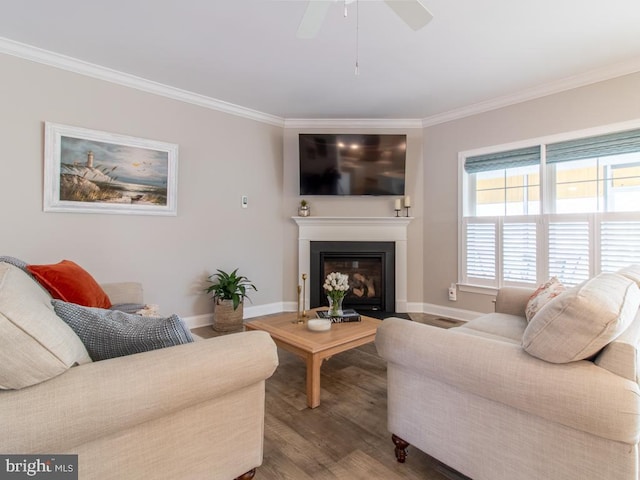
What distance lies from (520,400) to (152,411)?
1.20m

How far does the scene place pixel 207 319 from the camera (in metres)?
3.82

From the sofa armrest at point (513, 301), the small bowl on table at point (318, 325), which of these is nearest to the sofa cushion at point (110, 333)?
the small bowl on table at point (318, 325)

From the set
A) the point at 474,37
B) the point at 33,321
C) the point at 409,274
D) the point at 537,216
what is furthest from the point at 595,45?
the point at 33,321

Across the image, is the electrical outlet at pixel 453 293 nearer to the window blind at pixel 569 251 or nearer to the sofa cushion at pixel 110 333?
the window blind at pixel 569 251

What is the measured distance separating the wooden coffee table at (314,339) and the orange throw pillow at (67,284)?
3.46ft

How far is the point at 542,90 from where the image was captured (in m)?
3.38

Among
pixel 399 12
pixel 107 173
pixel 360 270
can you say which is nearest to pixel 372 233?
pixel 360 270

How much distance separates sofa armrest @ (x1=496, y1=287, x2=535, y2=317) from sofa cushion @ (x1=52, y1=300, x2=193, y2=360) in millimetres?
2386

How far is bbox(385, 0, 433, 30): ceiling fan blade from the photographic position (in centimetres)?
162

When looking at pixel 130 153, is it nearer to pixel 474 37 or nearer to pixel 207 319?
pixel 207 319

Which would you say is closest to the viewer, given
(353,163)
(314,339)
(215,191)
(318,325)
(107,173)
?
(314,339)

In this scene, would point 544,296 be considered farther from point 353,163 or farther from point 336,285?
point 353,163

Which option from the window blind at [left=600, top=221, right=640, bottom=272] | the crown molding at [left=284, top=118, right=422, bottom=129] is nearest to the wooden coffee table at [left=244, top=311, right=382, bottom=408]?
the window blind at [left=600, top=221, right=640, bottom=272]

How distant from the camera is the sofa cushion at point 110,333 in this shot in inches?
43.9
